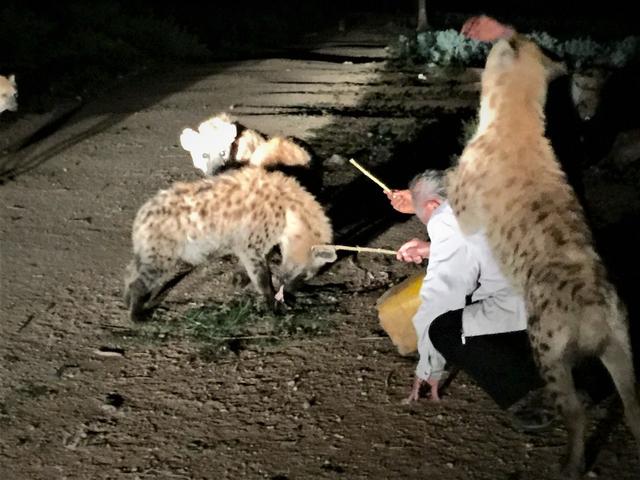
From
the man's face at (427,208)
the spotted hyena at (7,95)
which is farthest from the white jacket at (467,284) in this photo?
the spotted hyena at (7,95)

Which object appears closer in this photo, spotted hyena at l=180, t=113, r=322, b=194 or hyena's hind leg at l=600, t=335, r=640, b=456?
hyena's hind leg at l=600, t=335, r=640, b=456

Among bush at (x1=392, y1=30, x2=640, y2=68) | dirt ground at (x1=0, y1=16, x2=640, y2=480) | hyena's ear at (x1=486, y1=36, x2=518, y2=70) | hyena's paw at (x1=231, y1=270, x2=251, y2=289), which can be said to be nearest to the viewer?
hyena's ear at (x1=486, y1=36, x2=518, y2=70)

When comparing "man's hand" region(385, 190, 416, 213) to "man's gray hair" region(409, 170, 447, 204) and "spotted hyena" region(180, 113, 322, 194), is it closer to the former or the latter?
"man's gray hair" region(409, 170, 447, 204)

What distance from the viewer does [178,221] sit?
4344mm

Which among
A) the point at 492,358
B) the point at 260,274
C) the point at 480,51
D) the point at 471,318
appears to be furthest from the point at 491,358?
the point at 480,51

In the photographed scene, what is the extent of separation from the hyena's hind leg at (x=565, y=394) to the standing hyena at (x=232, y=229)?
6.31ft

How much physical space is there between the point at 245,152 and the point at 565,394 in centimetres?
313

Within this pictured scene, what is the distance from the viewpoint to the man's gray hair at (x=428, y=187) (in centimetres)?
324

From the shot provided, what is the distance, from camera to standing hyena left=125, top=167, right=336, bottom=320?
14.3 ft

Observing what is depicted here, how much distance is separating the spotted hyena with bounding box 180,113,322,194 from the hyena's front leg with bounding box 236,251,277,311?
0.81m


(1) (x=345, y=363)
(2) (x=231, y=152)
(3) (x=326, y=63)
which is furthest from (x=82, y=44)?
(1) (x=345, y=363)

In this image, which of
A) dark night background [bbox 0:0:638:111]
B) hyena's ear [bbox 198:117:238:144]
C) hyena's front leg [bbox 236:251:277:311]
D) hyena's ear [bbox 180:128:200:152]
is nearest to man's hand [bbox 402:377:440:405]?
hyena's front leg [bbox 236:251:277:311]

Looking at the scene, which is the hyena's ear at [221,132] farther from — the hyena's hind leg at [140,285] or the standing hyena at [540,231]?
the standing hyena at [540,231]

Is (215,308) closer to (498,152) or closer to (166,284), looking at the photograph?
(166,284)
